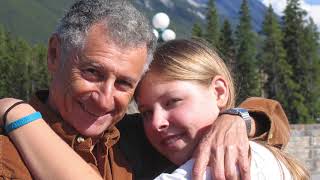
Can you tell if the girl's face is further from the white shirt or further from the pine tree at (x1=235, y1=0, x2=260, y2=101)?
the pine tree at (x1=235, y1=0, x2=260, y2=101)

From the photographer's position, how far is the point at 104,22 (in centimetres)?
219

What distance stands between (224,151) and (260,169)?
15 centimetres

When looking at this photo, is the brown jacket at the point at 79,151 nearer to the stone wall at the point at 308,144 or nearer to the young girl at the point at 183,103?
the young girl at the point at 183,103

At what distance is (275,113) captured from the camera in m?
3.14

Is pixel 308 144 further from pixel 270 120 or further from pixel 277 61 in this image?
pixel 277 61

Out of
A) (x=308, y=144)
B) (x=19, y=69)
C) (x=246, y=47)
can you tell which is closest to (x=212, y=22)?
(x=246, y=47)

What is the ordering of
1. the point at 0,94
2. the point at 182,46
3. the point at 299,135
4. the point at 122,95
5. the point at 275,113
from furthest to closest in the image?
the point at 0,94, the point at 299,135, the point at 275,113, the point at 182,46, the point at 122,95

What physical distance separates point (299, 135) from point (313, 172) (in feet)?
2.51

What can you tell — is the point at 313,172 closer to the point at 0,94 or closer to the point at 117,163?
the point at 117,163

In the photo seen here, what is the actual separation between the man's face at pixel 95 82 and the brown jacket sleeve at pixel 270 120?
76cm

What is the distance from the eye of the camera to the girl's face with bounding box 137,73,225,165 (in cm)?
238

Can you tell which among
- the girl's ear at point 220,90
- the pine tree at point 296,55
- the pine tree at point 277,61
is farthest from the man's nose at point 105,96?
the pine tree at point 277,61

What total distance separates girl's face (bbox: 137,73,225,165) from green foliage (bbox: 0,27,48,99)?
6170cm

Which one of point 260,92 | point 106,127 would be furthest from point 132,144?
point 260,92
